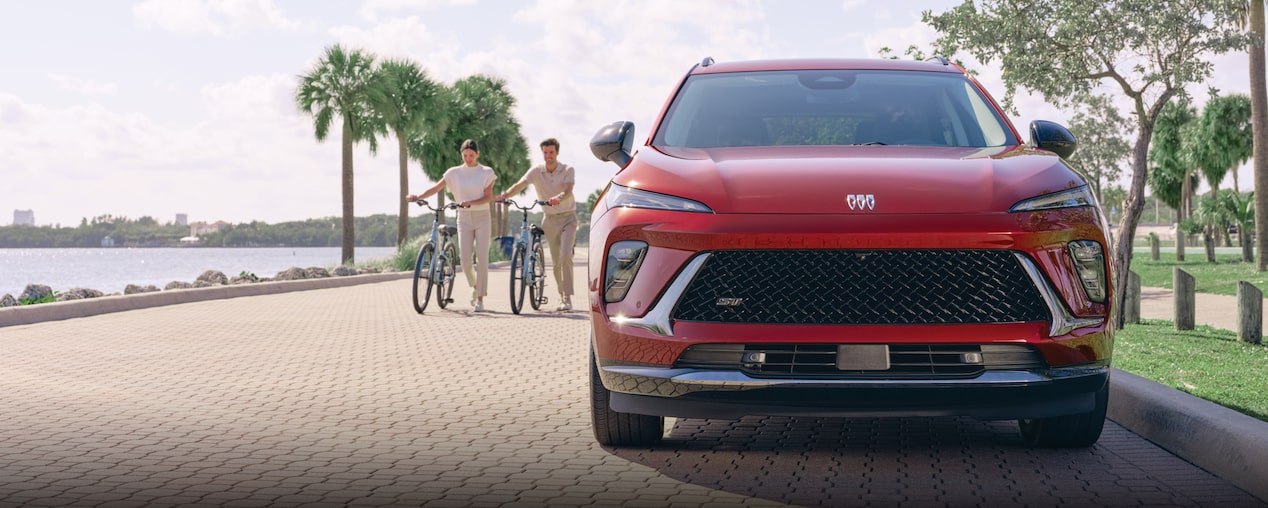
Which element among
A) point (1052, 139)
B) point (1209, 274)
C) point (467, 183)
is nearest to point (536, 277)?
point (467, 183)

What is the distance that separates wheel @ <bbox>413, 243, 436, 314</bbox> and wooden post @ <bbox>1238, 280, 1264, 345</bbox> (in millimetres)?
8567

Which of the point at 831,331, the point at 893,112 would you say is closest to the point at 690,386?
the point at 831,331

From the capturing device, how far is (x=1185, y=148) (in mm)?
55812

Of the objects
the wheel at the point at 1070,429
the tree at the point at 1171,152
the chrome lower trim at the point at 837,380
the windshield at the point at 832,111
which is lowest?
the wheel at the point at 1070,429

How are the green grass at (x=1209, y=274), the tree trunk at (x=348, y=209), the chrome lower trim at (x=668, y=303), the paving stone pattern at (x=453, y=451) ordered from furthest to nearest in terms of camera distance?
the tree trunk at (x=348, y=209)
the green grass at (x=1209, y=274)
the chrome lower trim at (x=668, y=303)
the paving stone pattern at (x=453, y=451)

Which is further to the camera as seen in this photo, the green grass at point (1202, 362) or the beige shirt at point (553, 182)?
the beige shirt at point (553, 182)

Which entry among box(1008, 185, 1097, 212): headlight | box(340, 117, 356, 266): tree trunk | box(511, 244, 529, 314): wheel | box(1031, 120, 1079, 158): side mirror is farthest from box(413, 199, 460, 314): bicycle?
box(340, 117, 356, 266): tree trunk

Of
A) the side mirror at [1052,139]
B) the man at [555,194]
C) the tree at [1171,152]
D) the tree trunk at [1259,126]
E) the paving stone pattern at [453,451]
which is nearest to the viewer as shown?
the paving stone pattern at [453,451]

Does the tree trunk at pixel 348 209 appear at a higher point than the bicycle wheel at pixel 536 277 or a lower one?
higher

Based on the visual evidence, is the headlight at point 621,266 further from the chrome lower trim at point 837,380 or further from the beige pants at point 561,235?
the beige pants at point 561,235

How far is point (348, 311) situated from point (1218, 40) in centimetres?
1180

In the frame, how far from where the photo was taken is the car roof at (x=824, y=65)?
6.61 metres

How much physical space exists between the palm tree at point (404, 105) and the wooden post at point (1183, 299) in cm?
3332

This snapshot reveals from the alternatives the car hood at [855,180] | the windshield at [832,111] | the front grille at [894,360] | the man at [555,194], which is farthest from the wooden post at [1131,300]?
the front grille at [894,360]
